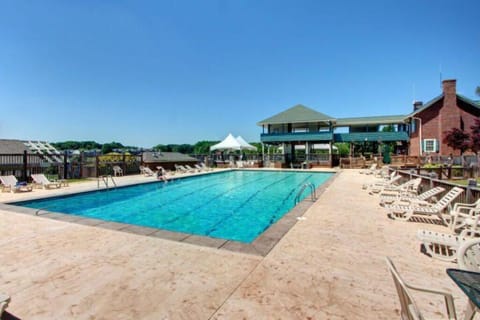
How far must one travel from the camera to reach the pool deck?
2.28 m

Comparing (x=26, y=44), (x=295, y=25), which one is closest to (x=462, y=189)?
(x=295, y=25)

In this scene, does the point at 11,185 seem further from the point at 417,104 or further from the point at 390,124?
the point at 417,104

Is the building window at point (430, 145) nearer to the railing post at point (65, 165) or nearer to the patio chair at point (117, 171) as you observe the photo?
the patio chair at point (117, 171)

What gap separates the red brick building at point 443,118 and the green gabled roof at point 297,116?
7.94 metres

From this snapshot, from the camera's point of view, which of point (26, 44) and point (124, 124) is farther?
point (124, 124)

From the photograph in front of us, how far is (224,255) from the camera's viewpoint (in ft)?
11.7

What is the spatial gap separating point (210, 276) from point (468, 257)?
2.85 m

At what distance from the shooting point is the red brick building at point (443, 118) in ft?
65.8

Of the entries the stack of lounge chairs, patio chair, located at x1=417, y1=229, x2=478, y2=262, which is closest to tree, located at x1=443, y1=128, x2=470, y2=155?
the stack of lounge chairs

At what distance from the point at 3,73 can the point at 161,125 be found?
24.1m

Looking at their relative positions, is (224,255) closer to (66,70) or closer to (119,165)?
(119,165)

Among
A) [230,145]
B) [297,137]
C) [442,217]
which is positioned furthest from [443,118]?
[442,217]

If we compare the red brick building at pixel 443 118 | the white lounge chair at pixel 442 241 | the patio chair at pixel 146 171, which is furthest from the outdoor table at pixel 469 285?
the red brick building at pixel 443 118

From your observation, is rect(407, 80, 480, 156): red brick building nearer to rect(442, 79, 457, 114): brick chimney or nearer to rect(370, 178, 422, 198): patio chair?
rect(442, 79, 457, 114): brick chimney
